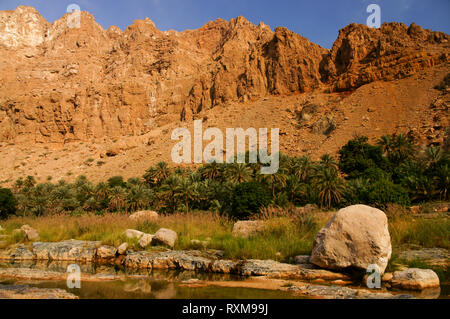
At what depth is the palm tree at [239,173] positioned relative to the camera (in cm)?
3067

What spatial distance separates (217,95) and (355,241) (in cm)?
6400

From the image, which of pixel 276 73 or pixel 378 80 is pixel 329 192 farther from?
pixel 276 73

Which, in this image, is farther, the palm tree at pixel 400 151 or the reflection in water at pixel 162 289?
the palm tree at pixel 400 151

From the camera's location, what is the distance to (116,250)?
12.3 metres

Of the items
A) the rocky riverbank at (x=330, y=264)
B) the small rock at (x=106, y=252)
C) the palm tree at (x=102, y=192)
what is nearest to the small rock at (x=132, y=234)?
the small rock at (x=106, y=252)

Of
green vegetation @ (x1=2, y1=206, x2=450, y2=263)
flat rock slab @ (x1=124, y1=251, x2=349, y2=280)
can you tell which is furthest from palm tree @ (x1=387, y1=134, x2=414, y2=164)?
flat rock slab @ (x1=124, y1=251, x2=349, y2=280)

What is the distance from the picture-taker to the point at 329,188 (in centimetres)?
2872

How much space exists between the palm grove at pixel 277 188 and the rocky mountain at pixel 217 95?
32.3 ft

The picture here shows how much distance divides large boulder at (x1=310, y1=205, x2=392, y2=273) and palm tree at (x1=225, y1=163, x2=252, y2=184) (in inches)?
847

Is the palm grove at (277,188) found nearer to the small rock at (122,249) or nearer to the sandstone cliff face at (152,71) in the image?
the small rock at (122,249)

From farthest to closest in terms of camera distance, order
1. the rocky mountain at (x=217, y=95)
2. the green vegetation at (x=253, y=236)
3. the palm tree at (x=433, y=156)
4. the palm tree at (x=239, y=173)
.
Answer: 1. the rocky mountain at (x=217, y=95)
2. the palm tree at (x=433, y=156)
3. the palm tree at (x=239, y=173)
4. the green vegetation at (x=253, y=236)

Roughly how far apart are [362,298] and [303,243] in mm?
4652
